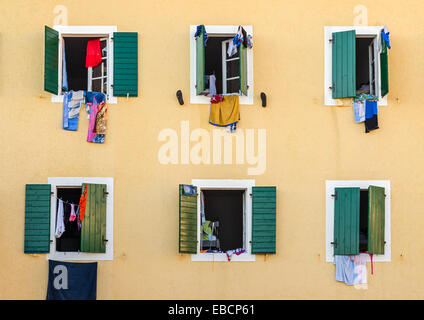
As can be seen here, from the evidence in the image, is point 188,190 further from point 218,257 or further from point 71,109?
point 71,109

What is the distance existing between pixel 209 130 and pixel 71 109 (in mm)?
2316

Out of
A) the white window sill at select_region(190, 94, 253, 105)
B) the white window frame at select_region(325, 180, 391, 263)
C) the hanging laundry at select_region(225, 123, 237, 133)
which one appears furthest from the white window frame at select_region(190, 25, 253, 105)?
the white window frame at select_region(325, 180, 391, 263)

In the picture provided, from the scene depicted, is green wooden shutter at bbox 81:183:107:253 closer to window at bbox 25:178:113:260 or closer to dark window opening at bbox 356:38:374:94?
window at bbox 25:178:113:260

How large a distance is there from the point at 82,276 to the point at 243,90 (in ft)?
13.2

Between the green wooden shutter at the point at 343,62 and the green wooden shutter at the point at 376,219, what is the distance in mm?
1708

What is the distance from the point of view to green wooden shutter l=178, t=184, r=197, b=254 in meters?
10.9

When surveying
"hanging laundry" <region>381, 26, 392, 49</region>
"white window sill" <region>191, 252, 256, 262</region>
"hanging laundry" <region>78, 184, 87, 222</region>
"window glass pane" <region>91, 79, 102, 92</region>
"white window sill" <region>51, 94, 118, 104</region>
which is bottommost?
"white window sill" <region>191, 252, 256, 262</region>

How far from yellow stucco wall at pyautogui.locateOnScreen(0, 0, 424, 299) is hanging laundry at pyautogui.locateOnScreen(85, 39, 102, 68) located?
390 millimetres

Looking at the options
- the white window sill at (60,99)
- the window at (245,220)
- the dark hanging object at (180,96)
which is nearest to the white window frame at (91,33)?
the white window sill at (60,99)

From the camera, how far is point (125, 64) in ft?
37.2

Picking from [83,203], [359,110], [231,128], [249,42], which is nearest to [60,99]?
[83,203]

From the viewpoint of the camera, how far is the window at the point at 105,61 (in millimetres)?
11242

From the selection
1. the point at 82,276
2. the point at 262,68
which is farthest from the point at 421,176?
the point at 82,276

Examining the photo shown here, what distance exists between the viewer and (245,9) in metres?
11.6
